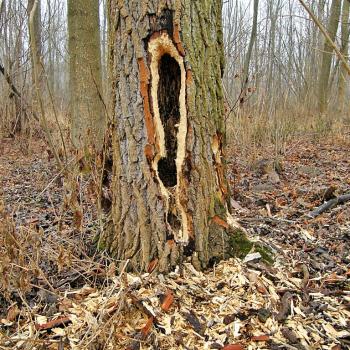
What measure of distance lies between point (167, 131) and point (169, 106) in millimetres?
143

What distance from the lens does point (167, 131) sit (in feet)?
6.47

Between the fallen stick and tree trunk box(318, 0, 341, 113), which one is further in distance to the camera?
tree trunk box(318, 0, 341, 113)

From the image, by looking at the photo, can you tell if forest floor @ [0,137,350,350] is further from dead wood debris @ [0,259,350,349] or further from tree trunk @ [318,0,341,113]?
tree trunk @ [318,0,341,113]

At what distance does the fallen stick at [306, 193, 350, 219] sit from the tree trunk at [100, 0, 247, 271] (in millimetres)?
1105

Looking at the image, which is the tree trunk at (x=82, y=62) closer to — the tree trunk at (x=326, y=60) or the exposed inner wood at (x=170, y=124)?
the exposed inner wood at (x=170, y=124)

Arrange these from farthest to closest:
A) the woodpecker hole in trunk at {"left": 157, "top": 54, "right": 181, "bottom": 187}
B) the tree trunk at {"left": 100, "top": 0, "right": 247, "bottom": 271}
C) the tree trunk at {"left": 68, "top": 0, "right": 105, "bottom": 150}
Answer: the tree trunk at {"left": 68, "top": 0, "right": 105, "bottom": 150} → the woodpecker hole in trunk at {"left": 157, "top": 54, "right": 181, "bottom": 187} → the tree trunk at {"left": 100, "top": 0, "right": 247, "bottom": 271}

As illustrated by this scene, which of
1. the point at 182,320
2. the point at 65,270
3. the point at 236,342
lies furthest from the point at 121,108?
the point at 236,342

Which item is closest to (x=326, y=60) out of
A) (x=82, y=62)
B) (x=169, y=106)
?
(x=82, y=62)

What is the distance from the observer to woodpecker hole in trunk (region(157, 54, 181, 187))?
6.41ft

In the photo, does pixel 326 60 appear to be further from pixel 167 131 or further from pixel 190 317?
pixel 190 317

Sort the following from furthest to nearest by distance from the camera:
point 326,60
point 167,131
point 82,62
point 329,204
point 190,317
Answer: point 326,60 → point 82,62 → point 329,204 → point 167,131 → point 190,317

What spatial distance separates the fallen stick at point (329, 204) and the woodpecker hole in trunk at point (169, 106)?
4.65ft

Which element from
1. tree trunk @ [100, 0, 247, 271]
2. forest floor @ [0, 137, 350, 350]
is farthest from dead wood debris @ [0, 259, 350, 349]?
tree trunk @ [100, 0, 247, 271]

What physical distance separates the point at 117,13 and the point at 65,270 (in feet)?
4.68
